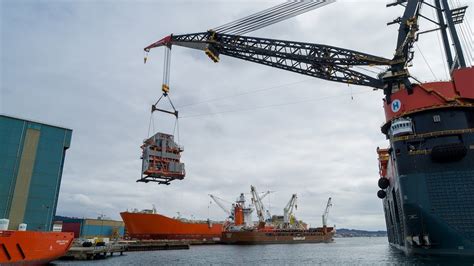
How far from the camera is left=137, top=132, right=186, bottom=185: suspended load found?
25281 mm

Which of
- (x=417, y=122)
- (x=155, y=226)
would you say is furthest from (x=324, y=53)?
(x=155, y=226)

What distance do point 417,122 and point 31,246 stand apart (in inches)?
1238

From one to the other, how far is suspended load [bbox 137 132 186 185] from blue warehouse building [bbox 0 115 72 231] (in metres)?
9.06

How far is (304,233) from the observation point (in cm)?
9000

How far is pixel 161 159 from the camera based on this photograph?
86.1ft

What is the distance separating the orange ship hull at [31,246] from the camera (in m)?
22.2

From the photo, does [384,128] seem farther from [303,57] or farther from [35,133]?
[35,133]

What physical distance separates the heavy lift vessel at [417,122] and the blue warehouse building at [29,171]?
14.0 meters

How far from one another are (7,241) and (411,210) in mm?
29099

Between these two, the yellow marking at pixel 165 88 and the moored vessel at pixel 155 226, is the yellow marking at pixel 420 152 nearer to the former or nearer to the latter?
the yellow marking at pixel 165 88

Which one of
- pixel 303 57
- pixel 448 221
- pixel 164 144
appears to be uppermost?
pixel 303 57

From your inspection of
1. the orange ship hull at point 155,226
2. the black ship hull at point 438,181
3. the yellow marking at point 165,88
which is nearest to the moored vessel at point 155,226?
the orange ship hull at point 155,226

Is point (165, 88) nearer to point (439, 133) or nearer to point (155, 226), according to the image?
point (439, 133)

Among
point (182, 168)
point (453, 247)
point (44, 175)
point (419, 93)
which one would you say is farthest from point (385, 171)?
point (44, 175)
